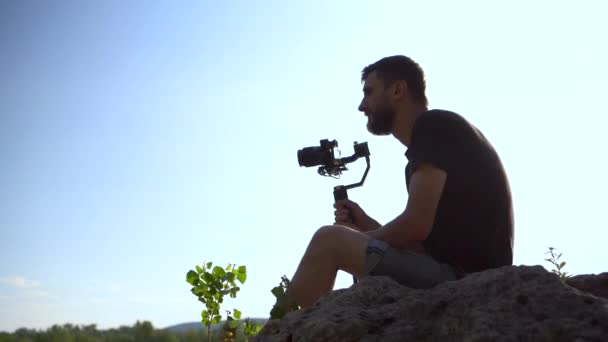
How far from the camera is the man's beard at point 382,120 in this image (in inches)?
170

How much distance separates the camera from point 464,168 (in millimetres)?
3561

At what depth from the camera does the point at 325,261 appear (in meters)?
3.23

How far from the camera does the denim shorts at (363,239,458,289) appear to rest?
3.22 meters

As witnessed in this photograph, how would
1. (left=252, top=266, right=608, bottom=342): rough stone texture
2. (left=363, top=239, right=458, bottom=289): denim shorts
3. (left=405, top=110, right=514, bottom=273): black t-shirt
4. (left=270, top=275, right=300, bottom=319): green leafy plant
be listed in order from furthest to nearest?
(left=405, top=110, right=514, bottom=273): black t-shirt → (left=363, top=239, right=458, bottom=289): denim shorts → (left=270, top=275, right=300, bottom=319): green leafy plant → (left=252, top=266, right=608, bottom=342): rough stone texture

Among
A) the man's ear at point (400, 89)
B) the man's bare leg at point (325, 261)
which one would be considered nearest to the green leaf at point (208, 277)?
the man's bare leg at point (325, 261)

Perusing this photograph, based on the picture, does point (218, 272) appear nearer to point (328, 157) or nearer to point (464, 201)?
point (328, 157)

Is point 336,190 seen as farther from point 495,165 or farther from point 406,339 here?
point 406,339

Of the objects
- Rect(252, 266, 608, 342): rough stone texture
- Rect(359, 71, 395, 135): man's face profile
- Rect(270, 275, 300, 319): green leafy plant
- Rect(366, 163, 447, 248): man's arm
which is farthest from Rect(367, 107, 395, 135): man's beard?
Rect(252, 266, 608, 342): rough stone texture

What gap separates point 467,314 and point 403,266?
121 centimetres

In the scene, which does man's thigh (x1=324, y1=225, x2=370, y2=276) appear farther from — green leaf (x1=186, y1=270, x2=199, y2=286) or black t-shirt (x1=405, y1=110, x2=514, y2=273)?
green leaf (x1=186, y1=270, x2=199, y2=286)

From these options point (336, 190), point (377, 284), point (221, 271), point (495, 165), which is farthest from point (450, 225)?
point (221, 271)

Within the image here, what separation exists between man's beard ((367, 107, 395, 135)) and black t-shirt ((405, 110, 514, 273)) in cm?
62

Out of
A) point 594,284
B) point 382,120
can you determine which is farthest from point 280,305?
point 594,284

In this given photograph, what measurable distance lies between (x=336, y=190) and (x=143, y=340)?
1843 inches
